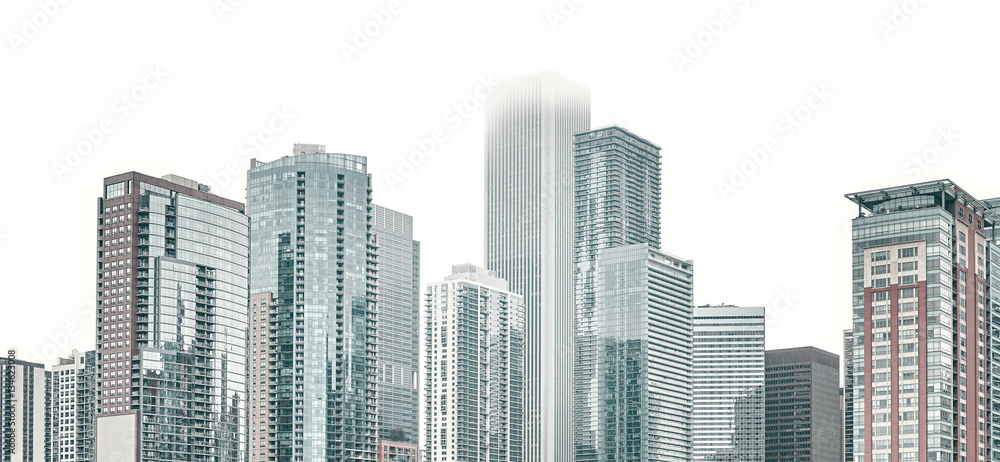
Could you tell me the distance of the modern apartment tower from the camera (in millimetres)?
189875

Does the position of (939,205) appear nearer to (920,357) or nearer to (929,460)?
(920,357)

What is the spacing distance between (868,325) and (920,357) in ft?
27.3

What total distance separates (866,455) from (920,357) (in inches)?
593

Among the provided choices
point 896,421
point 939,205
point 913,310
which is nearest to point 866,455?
point 896,421

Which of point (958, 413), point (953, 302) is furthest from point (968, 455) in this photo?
point (953, 302)

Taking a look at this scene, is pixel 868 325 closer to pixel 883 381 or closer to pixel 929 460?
pixel 883 381

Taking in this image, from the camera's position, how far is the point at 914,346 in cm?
19262

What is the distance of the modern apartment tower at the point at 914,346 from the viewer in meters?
190

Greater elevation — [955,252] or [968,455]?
[955,252]

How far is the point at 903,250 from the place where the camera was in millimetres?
196750

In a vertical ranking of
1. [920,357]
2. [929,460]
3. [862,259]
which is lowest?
[929,460]

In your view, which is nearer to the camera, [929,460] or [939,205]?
[929,460]

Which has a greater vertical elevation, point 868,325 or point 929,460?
point 868,325

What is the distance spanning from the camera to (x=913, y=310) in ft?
636
